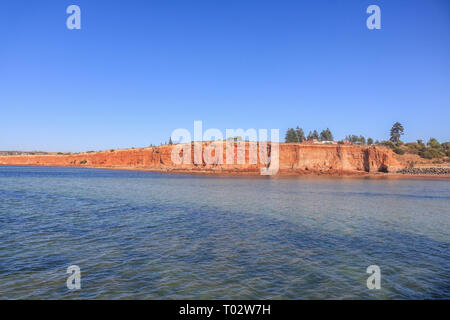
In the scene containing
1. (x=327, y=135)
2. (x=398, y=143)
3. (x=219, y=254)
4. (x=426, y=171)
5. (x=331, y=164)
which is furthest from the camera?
(x=327, y=135)

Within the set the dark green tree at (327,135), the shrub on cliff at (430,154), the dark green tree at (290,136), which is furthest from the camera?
the dark green tree at (327,135)

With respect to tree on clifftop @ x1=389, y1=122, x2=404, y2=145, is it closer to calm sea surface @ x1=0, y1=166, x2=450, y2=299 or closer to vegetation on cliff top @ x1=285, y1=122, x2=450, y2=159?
vegetation on cliff top @ x1=285, y1=122, x2=450, y2=159

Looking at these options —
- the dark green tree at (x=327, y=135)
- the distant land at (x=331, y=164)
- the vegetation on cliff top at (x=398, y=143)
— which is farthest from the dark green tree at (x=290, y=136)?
the distant land at (x=331, y=164)

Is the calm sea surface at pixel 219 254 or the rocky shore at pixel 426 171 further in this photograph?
the rocky shore at pixel 426 171

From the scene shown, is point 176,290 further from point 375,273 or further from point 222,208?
point 222,208

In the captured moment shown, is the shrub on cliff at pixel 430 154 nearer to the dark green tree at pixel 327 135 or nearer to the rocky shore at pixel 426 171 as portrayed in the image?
the rocky shore at pixel 426 171

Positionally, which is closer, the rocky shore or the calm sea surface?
the calm sea surface

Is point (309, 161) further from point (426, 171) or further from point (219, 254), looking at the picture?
point (219, 254)

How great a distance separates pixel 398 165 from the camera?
78000 mm

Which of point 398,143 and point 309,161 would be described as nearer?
point 309,161

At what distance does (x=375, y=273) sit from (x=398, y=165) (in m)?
82.4

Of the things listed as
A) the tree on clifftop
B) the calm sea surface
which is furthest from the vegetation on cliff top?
the calm sea surface

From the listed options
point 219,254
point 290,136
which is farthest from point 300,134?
point 219,254

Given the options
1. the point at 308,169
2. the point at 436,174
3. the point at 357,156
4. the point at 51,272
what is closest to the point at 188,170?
the point at 308,169
